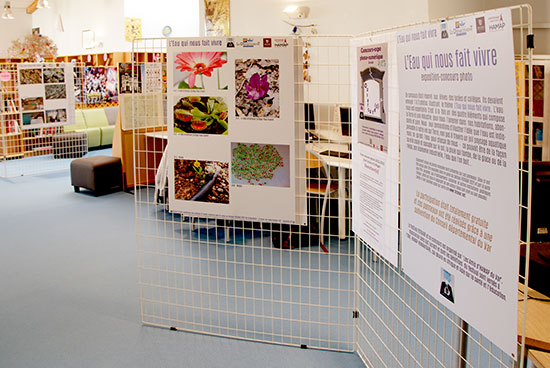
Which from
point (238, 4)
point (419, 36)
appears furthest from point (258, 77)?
point (238, 4)

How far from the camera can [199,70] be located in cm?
302

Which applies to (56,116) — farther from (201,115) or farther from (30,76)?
(201,115)

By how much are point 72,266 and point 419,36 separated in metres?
3.62

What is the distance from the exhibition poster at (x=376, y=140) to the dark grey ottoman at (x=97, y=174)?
4.88 meters

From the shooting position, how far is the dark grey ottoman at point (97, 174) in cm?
682

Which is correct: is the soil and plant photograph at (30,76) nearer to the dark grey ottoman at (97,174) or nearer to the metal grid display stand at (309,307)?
the dark grey ottoman at (97,174)

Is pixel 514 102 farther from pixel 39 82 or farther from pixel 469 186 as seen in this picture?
pixel 39 82

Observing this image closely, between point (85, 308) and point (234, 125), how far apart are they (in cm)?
168

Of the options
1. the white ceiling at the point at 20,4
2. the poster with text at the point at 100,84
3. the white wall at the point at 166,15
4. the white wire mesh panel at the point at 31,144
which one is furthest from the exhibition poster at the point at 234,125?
the white ceiling at the point at 20,4

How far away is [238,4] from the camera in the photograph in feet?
26.6

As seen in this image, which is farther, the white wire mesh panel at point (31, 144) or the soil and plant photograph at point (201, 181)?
the white wire mesh panel at point (31, 144)

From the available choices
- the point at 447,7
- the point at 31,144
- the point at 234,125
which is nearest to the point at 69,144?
the point at 31,144

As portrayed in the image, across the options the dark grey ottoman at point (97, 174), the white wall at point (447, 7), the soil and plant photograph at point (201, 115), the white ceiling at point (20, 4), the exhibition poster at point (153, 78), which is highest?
the white ceiling at point (20, 4)

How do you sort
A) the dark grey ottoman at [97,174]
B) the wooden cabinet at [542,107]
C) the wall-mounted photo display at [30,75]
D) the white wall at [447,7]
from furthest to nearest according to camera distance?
1. the wall-mounted photo display at [30,75]
2. the dark grey ottoman at [97,174]
3. the white wall at [447,7]
4. the wooden cabinet at [542,107]
